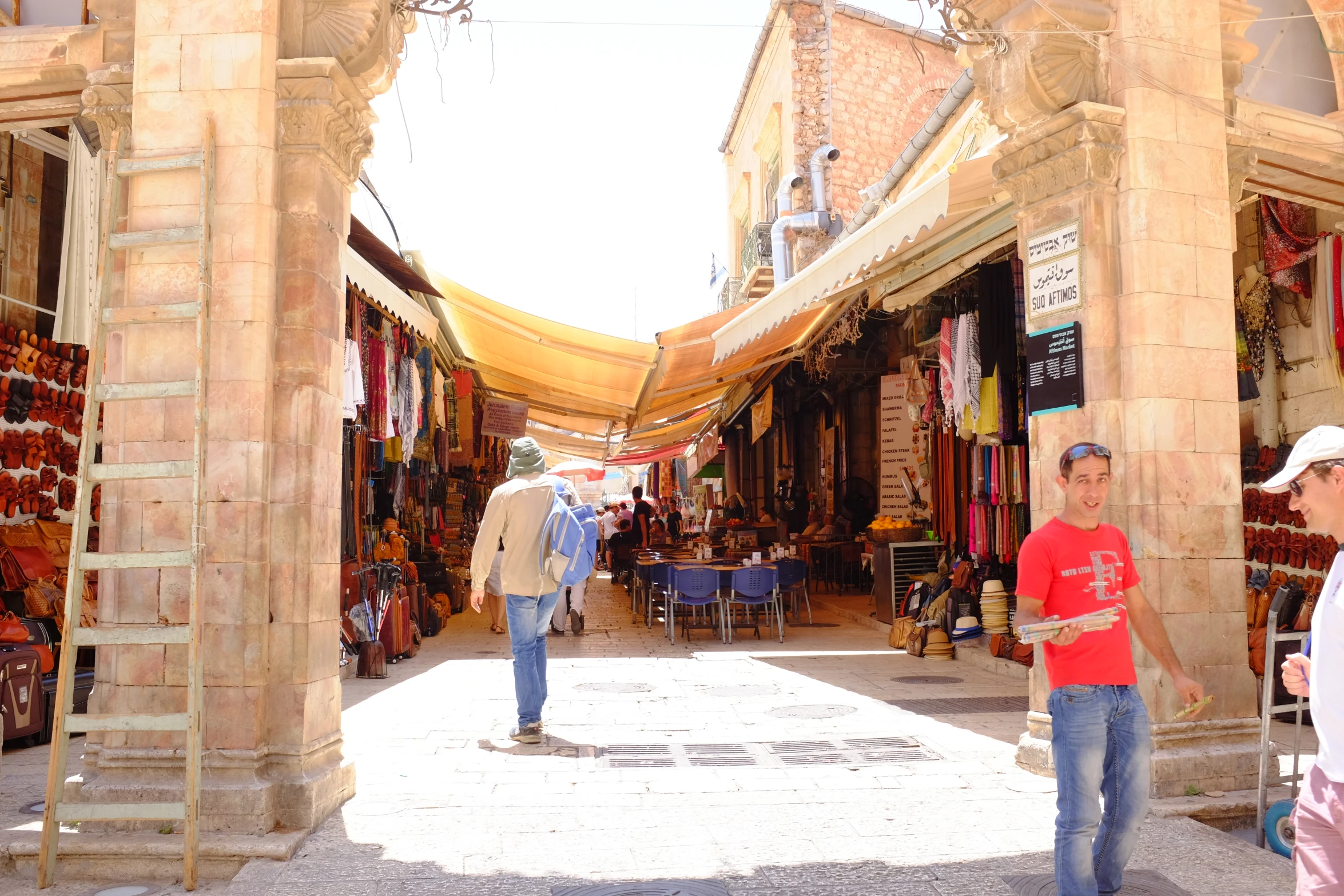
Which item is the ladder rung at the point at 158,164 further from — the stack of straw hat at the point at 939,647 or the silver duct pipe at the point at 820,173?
the silver duct pipe at the point at 820,173

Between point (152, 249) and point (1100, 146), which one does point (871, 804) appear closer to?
point (1100, 146)

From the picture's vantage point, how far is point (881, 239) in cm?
718

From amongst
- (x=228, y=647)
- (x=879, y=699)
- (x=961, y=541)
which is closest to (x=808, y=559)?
(x=961, y=541)

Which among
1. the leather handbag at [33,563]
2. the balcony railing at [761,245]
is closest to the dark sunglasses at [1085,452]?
the leather handbag at [33,563]

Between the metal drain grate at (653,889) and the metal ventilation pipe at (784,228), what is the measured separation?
15312mm

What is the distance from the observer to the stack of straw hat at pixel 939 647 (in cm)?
953

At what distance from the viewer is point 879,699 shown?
7383mm

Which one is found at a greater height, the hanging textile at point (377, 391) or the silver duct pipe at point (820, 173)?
the silver duct pipe at point (820, 173)

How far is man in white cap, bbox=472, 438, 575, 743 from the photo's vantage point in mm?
6055

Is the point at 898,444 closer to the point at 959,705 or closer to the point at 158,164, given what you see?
the point at 959,705

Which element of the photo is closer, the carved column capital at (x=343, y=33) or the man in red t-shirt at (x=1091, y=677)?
the man in red t-shirt at (x=1091, y=677)

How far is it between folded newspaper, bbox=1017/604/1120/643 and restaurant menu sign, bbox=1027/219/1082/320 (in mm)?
2387

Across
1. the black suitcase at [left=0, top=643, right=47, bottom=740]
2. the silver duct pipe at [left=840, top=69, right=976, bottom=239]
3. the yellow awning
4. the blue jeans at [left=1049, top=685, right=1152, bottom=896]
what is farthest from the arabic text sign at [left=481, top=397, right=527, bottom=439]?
the blue jeans at [left=1049, top=685, right=1152, bottom=896]

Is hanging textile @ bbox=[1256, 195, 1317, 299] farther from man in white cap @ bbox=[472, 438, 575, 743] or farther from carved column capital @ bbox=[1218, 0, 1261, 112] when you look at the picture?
man in white cap @ bbox=[472, 438, 575, 743]
